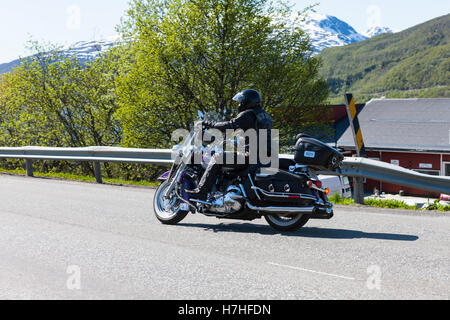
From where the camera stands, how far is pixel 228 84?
83.3ft

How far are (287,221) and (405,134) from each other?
1285 inches

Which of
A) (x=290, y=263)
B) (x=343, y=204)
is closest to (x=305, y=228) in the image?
(x=290, y=263)

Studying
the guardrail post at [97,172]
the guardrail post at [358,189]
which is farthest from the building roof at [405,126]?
the guardrail post at [358,189]

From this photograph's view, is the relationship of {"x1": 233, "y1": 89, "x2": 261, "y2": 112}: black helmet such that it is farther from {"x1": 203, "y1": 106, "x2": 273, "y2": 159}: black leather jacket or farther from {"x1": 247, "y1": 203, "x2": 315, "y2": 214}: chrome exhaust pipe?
{"x1": 247, "y1": 203, "x2": 315, "y2": 214}: chrome exhaust pipe

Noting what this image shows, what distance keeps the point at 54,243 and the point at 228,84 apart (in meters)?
19.8

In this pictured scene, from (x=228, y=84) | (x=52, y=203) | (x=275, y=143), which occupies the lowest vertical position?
(x=52, y=203)

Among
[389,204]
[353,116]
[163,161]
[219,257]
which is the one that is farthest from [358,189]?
[163,161]

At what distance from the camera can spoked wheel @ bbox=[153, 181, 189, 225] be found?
7363 millimetres

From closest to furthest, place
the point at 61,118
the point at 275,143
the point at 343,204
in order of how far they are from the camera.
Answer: the point at 275,143 → the point at 343,204 → the point at 61,118

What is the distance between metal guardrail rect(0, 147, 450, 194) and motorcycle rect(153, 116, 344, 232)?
3.26 feet

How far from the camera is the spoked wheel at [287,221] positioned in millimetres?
6562

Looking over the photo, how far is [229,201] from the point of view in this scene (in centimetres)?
673
